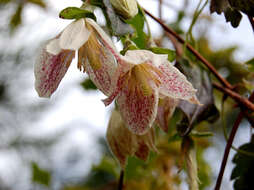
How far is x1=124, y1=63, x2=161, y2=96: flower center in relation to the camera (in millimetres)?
515

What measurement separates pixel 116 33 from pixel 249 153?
1.33 ft

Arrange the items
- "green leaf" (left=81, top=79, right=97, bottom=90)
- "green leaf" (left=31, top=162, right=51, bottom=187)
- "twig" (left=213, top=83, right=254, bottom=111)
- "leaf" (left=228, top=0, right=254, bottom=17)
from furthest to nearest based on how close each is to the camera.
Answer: "green leaf" (left=31, top=162, right=51, bottom=187) < "green leaf" (left=81, top=79, right=97, bottom=90) < "twig" (left=213, top=83, right=254, bottom=111) < "leaf" (left=228, top=0, right=254, bottom=17)

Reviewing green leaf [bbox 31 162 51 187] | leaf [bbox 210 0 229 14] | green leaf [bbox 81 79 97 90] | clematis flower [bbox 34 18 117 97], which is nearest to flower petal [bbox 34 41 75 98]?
clematis flower [bbox 34 18 117 97]

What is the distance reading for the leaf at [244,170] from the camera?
0.71 m

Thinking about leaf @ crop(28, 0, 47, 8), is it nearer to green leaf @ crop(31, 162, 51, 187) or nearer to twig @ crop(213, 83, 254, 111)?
green leaf @ crop(31, 162, 51, 187)

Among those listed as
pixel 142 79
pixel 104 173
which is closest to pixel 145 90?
pixel 142 79

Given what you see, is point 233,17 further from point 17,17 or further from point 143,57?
point 17,17

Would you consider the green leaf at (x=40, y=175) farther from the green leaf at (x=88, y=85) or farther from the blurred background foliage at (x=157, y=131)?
the green leaf at (x=88, y=85)

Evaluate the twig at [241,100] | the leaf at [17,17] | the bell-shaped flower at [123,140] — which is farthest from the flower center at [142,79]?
the leaf at [17,17]

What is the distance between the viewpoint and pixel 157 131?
1.02m

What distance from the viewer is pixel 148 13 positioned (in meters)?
0.70

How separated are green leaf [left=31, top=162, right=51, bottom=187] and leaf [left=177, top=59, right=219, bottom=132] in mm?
851

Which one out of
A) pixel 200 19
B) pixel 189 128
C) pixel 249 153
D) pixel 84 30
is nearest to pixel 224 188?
pixel 200 19

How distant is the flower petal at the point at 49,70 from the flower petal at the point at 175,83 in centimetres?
14
